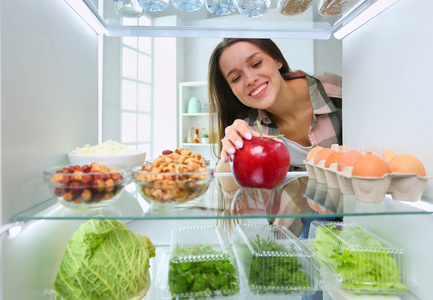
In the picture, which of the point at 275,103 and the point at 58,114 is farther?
the point at 275,103

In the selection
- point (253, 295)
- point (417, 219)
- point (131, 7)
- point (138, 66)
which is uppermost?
point (138, 66)

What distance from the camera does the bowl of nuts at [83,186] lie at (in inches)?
21.0

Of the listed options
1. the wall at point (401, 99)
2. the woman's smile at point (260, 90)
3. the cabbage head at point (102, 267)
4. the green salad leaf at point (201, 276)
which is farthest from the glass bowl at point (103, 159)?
the woman's smile at point (260, 90)

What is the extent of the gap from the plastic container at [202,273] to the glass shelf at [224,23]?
0.59m

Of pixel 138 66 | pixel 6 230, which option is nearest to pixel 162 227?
pixel 138 66

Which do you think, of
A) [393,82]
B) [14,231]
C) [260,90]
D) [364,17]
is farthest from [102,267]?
[260,90]

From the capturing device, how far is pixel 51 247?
2.22ft

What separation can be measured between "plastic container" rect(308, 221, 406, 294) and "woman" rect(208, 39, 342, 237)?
51 centimetres

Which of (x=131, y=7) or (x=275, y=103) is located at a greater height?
(x=131, y=7)

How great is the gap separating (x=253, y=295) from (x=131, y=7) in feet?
2.59

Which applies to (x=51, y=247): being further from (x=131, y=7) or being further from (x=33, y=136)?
(x=131, y=7)

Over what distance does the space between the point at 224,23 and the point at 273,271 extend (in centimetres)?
66

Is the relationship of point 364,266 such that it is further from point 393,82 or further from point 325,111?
point 325,111

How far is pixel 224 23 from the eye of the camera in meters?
0.89
